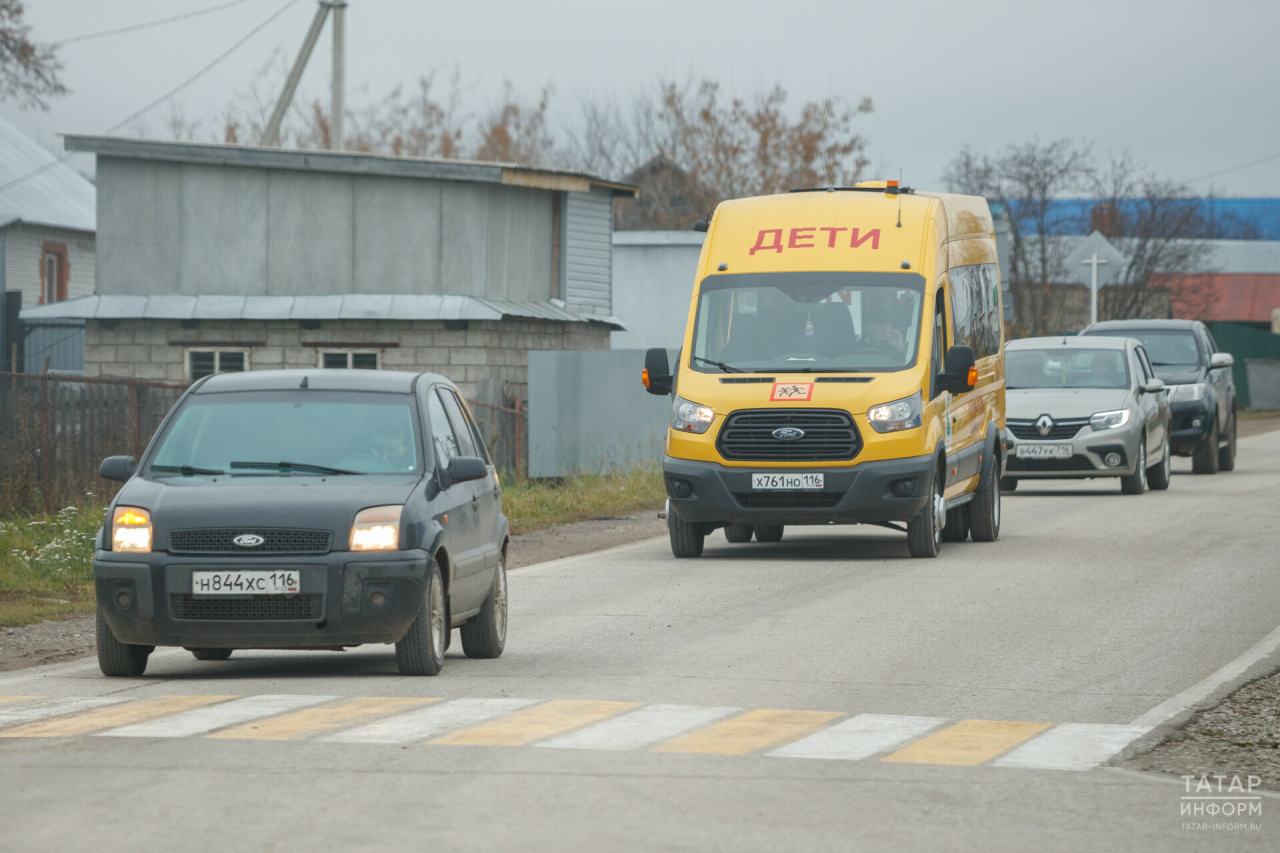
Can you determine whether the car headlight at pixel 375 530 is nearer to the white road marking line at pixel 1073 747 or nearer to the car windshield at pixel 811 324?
the white road marking line at pixel 1073 747

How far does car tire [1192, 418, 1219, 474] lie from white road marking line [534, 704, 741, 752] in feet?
66.8

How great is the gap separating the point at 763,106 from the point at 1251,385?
18.4 meters

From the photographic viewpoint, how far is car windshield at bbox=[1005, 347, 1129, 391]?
2352 cm

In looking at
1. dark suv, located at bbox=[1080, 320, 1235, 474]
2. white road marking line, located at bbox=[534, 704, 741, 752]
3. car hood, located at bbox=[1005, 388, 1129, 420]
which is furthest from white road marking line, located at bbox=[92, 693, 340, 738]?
dark suv, located at bbox=[1080, 320, 1235, 474]

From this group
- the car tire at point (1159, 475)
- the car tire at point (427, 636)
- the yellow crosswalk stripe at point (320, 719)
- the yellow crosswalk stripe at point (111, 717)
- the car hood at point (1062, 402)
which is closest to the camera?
the yellow crosswalk stripe at point (320, 719)

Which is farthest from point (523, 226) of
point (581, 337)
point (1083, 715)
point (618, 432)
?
point (1083, 715)

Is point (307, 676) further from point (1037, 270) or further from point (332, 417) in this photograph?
A: point (1037, 270)

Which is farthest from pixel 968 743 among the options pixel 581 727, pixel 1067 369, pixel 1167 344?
pixel 1167 344

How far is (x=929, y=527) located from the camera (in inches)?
623

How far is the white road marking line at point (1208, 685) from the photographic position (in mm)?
8458

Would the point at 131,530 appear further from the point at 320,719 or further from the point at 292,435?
the point at 320,719

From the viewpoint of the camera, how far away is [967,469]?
1700 cm

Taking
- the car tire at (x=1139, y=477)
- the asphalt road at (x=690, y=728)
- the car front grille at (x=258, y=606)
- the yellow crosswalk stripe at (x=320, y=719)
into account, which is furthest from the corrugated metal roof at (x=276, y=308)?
the yellow crosswalk stripe at (x=320, y=719)

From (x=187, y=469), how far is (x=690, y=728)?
322 centimetres
